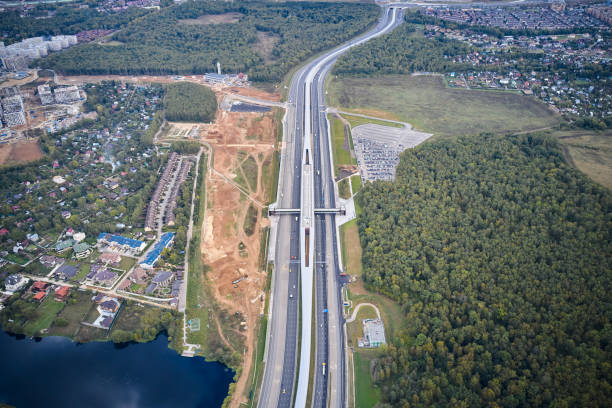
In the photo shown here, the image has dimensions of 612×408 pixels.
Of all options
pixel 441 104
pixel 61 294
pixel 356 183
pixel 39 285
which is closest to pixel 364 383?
pixel 356 183

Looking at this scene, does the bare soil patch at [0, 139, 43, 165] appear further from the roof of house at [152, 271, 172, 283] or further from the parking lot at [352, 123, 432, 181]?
the parking lot at [352, 123, 432, 181]

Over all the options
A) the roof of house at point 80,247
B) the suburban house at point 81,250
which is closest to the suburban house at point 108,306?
the suburban house at point 81,250

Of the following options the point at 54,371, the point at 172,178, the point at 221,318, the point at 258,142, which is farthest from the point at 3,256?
the point at 258,142

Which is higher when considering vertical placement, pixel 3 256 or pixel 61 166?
pixel 61 166

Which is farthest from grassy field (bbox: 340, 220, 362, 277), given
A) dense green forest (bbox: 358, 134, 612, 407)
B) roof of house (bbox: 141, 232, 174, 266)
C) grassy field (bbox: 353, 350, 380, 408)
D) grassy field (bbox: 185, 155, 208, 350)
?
roof of house (bbox: 141, 232, 174, 266)

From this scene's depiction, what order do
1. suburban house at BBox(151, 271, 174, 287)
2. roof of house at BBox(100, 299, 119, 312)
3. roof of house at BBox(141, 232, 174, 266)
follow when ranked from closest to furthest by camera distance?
roof of house at BBox(100, 299, 119, 312), suburban house at BBox(151, 271, 174, 287), roof of house at BBox(141, 232, 174, 266)

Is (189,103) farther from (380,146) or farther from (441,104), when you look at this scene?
(441,104)

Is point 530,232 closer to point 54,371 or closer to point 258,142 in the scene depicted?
point 258,142
